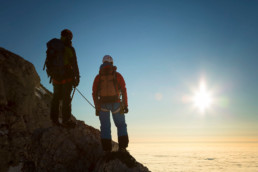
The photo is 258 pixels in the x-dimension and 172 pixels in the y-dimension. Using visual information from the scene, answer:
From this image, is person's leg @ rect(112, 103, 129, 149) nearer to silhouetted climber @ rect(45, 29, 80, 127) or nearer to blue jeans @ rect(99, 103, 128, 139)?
blue jeans @ rect(99, 103, 128, 139)

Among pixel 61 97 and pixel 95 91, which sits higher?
pixel 95 91

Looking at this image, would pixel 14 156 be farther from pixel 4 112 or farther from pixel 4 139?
pixel 4 112

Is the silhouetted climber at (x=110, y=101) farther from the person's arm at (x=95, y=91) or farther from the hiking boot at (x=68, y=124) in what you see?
the hiking boot at (x=68, y=124)

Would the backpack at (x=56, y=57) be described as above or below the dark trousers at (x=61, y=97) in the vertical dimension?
above

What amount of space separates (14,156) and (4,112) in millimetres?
2779

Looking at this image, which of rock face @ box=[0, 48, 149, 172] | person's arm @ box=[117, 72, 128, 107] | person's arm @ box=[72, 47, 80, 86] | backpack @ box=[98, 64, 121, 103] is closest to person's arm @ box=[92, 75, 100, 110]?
backpack @ box=[98, 64, 121, 103]

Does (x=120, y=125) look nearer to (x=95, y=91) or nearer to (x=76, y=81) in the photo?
(x=95, y=91)

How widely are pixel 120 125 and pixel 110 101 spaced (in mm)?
978

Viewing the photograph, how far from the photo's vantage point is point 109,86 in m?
7.25

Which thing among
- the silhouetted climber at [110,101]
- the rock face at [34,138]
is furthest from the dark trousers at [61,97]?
the silhouetted climber at [110,101]

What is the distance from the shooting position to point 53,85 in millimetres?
7254

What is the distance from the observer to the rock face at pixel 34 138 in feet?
22.3

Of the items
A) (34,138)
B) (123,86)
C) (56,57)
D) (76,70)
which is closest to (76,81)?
(76,70)

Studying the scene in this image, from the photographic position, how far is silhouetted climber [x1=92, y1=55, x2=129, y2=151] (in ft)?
23.4
